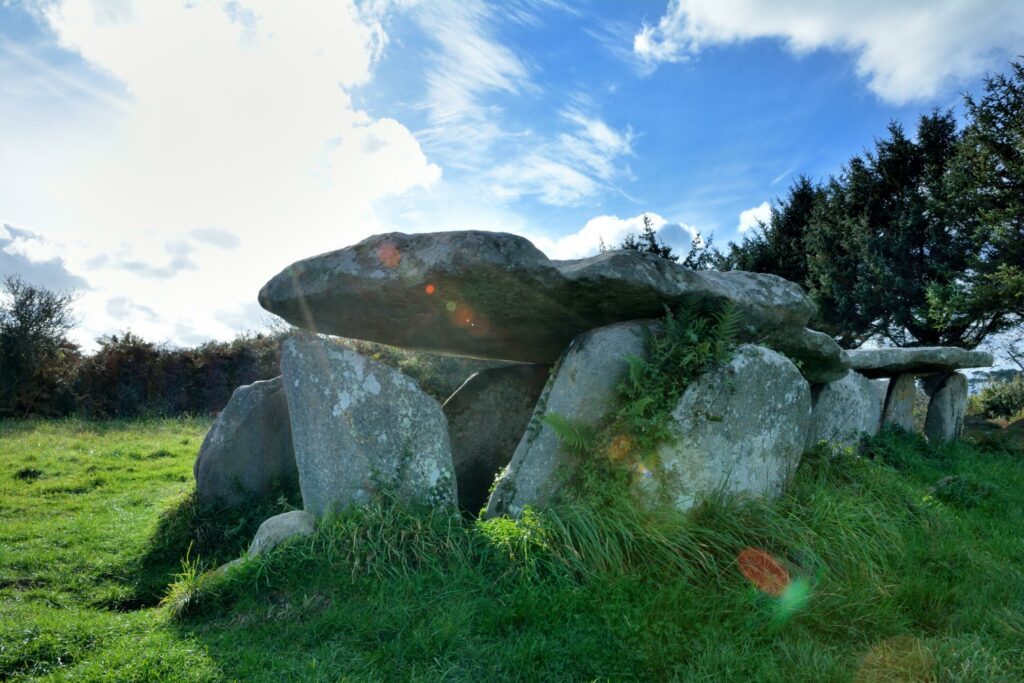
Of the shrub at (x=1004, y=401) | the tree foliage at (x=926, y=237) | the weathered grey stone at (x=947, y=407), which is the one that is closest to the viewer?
the weathered grey stone at (x=947, y=407)

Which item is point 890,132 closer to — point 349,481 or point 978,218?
point 978,218

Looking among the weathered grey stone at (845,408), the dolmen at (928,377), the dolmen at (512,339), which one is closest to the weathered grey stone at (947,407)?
the dolmen at (928,377)

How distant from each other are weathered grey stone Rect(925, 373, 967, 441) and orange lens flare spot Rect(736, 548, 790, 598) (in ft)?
28.5

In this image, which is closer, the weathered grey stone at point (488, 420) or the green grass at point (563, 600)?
the green grass at point (563, 600)

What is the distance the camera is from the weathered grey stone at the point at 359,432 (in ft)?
19.8

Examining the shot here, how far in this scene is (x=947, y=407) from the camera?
12.1 metres

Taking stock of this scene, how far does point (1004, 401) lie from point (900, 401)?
773 cm

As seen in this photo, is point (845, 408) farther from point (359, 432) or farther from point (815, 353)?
point (359, 432)

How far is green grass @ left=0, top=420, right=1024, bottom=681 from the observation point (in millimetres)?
3920

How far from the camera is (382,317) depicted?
6641 mm

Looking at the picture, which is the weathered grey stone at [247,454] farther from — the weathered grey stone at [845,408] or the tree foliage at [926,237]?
the tree foliage at [926,237]

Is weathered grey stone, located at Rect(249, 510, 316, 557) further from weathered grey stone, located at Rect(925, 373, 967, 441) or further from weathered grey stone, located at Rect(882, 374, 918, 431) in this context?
weathered grey stone, located at Rect(925, 373, 967, 441)

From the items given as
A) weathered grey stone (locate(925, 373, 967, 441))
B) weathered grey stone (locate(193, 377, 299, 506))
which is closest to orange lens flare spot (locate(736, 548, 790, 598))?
weathered grey stone (locate(193, 377, 299, 506))

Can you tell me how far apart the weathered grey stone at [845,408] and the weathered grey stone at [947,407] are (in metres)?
2.77
